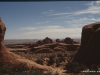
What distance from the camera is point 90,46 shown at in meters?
16.8

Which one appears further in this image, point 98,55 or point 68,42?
point 68,42

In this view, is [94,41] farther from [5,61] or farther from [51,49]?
[51,49]

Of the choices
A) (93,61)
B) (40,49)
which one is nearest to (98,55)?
(93,61)

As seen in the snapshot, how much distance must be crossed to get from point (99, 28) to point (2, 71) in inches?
405

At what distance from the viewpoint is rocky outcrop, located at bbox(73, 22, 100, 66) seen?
16.1 meters

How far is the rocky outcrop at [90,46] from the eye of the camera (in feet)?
52.9

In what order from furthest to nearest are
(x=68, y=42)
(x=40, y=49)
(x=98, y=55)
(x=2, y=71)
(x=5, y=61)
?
(x=68, y=42)
(x=40, y=49)
(x=98, y=55)
(x=5, y=61)
(x=2, y=71)

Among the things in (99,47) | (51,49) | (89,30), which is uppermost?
(89,30)

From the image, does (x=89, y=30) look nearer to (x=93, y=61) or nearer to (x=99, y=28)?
(x=99, y=28)

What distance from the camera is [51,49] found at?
4325 cm

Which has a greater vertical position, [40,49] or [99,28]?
[99,28]

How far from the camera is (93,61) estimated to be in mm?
16047

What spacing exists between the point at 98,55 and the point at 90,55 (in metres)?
0.84

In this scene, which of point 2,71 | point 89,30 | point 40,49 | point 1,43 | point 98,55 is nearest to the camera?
point 2,71
